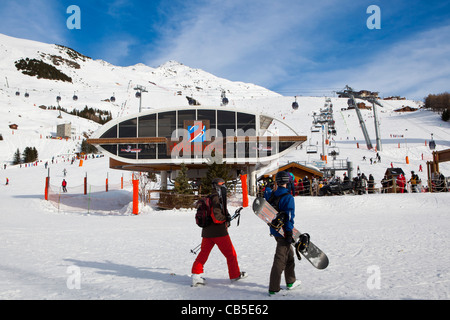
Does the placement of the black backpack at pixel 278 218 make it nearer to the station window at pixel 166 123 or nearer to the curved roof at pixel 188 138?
the curved roof at pixel 188 138

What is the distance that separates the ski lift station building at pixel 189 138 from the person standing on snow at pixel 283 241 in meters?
18.9

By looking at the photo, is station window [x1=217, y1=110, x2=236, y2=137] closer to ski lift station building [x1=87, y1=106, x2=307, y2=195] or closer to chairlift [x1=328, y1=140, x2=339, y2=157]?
ski lift station building [x1=87, y1=106, x2=307, y2=195]

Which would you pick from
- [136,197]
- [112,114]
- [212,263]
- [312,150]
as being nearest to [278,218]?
[212,263]

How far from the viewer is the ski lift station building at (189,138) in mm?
23438

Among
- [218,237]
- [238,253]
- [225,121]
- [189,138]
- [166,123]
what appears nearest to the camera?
[218,237]

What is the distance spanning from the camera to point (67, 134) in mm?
80938

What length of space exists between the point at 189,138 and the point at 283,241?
65.2ft

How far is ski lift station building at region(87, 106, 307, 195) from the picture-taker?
23.4m

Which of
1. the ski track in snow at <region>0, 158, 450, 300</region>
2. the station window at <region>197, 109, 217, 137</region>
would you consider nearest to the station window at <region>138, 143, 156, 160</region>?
the station window at <region>197, 109, 217, 137</region>

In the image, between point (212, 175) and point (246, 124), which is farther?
point (246, 124)

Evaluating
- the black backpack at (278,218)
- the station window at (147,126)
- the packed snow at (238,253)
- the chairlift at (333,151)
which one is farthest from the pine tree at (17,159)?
the black backpack at (278,218)

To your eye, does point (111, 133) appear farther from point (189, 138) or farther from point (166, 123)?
point (189, 138)

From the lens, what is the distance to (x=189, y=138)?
77.7 feet
